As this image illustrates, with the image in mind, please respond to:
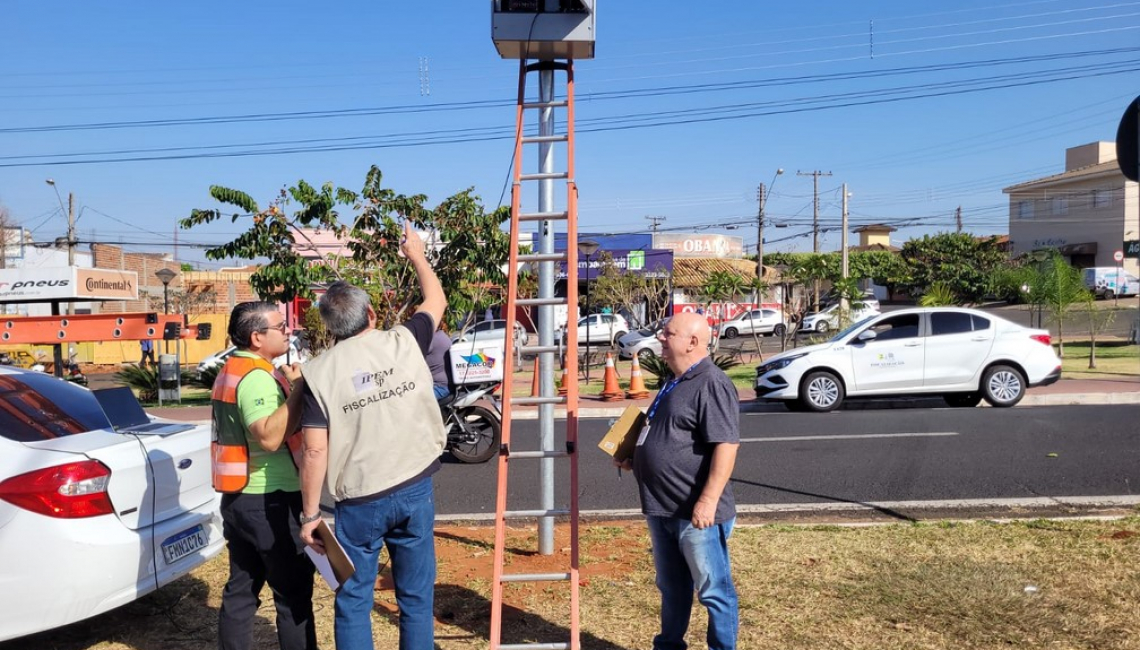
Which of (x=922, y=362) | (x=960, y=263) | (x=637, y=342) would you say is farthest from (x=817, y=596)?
(x=960, y=263)

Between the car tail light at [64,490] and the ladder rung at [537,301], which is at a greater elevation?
the ladder rung at [537,301]

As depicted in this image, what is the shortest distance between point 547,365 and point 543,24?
190 centimetres

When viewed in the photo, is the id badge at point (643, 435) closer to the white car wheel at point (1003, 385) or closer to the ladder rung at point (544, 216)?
the ladder rung at point (544, 216)

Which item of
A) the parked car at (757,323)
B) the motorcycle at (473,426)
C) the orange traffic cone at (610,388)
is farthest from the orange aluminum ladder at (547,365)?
the parked car at (757,323)

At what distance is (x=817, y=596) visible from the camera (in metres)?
5.05

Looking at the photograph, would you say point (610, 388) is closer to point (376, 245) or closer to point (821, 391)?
point (821, 391)

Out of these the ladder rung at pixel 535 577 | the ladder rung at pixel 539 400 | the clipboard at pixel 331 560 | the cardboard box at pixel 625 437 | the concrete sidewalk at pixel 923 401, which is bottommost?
the concrete sidewalk at pixel 923 401

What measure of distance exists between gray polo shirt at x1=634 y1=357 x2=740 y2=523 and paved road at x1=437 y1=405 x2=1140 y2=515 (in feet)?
13.1

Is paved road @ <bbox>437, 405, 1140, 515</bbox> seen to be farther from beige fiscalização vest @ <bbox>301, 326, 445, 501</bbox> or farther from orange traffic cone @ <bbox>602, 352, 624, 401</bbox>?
beige fiscalização vest @ <bbox>301, 326, 445, 501</bbox>

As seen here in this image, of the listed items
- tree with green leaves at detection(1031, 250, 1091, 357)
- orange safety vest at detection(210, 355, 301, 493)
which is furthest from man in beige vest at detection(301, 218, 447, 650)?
tree with green leaves at detection(1031, 250, 1091, 357)

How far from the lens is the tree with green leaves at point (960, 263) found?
5375cm

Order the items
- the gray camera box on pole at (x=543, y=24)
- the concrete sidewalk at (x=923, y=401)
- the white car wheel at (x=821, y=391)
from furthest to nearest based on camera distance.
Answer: the concrete sidewalk at (x=923, y=401)
the white car wheel at (x=821, y=391)
the gray camera box on pole at (x=543, y=24)

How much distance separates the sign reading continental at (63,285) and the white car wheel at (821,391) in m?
11.1

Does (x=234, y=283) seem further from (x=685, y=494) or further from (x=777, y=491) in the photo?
(x=685, y=494)
